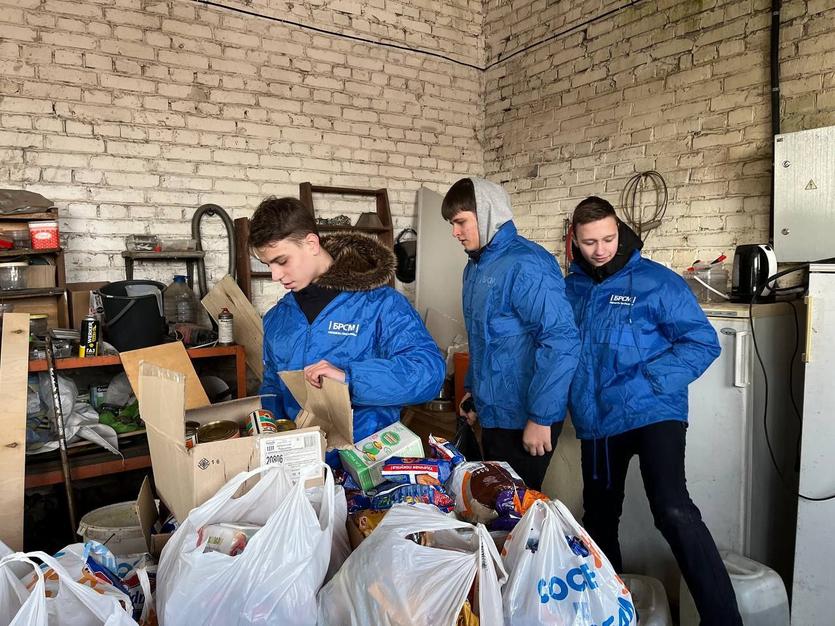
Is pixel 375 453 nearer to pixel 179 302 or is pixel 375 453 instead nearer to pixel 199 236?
pixel 179 302

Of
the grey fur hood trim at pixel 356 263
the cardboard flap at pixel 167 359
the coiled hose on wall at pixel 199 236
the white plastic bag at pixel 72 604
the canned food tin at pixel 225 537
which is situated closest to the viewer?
the white plastic bag at pixel 72 604

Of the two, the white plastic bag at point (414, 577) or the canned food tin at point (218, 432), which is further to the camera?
the canned food tin at point (218, 432)

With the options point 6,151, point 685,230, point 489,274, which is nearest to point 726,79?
point 685,230

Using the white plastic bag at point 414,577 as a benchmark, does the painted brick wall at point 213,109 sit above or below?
above

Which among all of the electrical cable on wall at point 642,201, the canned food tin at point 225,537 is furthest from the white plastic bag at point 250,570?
the electrical cable on wall at point 642,201

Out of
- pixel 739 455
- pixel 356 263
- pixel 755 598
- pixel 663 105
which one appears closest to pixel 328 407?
pixel 356 263

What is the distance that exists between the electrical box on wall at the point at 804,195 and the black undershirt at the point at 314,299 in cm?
228

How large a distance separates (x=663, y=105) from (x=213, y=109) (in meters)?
2.62

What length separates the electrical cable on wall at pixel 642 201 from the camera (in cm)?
342

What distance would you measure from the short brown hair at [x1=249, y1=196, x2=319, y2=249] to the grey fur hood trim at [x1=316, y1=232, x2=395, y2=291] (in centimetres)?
13

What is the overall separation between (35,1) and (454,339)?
297 cm

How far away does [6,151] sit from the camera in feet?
9.95

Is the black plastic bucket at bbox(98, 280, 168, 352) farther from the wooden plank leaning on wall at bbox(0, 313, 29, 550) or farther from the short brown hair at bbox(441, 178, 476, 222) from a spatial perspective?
the short brown hair at bbox(441, 178, 476, 222)

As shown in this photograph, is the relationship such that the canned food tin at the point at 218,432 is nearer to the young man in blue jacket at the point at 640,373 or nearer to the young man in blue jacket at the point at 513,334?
the young man in blue jacket at the point at 513,334
